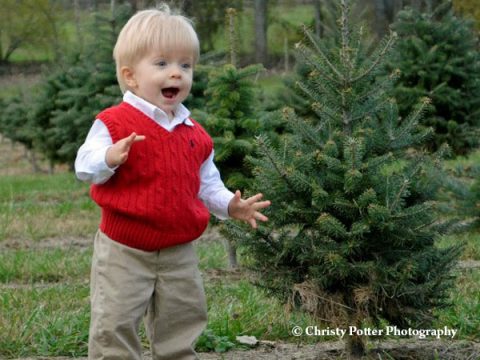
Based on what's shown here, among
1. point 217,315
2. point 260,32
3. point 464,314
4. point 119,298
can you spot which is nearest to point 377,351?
point 464,314

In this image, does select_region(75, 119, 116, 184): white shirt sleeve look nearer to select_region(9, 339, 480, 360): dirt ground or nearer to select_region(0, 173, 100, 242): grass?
select_region(9, 339, 480, 360): dirt ground

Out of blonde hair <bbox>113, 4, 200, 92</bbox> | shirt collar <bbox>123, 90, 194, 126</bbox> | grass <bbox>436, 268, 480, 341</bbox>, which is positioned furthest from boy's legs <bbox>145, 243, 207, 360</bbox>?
grass <bbox>436, 268, 480, 341</bbox>

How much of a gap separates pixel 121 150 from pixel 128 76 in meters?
0.50

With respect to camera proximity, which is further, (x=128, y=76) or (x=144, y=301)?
(x=128, y=76)

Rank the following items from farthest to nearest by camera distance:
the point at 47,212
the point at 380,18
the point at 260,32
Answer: the point at 260,32
the point at 380,18
the point at 47,212

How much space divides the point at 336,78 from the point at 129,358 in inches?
58.6

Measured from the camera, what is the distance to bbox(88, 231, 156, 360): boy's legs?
3.71 m

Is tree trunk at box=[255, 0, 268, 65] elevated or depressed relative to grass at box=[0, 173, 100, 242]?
depressed

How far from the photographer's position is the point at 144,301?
12.4 ft

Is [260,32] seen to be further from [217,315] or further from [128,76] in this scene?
[128,76]

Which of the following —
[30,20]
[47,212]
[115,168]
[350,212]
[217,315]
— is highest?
[115,168]

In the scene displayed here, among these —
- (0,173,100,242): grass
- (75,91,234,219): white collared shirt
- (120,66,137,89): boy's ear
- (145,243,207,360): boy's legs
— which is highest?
(120,66,137,89): boy's ear

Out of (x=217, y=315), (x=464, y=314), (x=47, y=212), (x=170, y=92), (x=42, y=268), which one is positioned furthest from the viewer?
(x=47, y=212)

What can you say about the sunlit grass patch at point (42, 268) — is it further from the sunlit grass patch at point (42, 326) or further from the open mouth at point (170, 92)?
the open mouth at point (170, 92)
